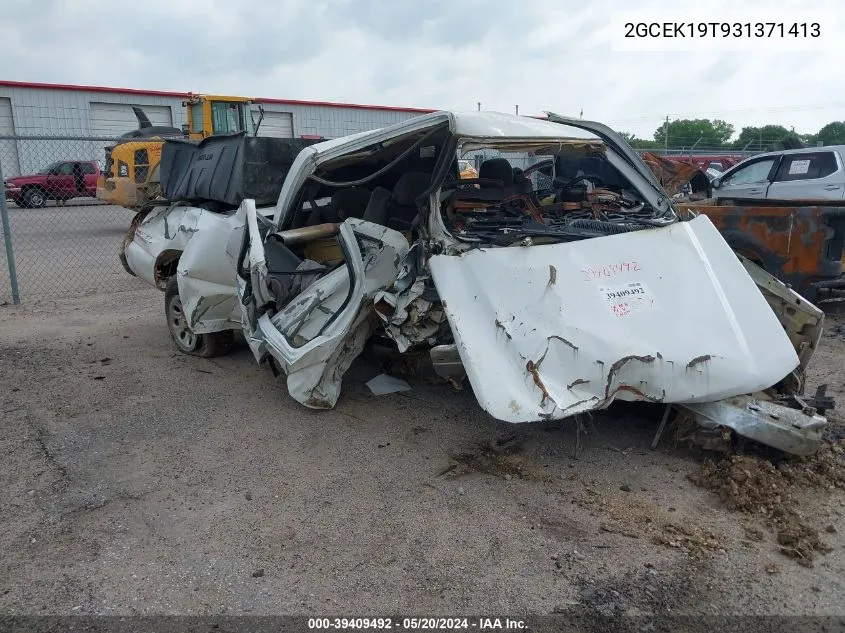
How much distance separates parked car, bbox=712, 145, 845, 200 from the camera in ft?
33.3

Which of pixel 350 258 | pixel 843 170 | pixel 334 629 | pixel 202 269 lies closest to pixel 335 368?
pixel 350 258

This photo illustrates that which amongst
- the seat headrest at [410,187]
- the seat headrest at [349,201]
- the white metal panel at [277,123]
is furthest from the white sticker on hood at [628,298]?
the white metal panel at [277,123]

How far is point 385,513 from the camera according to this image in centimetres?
345

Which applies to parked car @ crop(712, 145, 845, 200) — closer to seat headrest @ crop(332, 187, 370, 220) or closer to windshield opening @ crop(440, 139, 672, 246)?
windshield opening @ crop(440, 139, 672, 246)

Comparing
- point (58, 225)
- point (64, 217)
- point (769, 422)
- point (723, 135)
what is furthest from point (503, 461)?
point (723, 135)

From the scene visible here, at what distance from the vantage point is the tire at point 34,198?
1822 cm

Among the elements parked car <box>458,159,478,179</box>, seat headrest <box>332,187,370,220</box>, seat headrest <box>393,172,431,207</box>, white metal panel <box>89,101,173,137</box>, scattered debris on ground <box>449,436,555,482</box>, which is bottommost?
scattered debris on ground <box>449,436,555,482</box>

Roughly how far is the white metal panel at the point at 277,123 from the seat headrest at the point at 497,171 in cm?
2357

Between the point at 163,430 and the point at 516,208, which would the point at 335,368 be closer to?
the point at 163,430

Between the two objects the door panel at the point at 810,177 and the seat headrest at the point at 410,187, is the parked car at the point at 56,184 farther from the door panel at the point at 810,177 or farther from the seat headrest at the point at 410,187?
the door panel at the point at 810,177

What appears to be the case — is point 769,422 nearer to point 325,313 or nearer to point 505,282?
point 505,282

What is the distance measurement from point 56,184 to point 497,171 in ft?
54.3

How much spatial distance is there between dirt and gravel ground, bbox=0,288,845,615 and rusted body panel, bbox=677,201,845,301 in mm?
2056

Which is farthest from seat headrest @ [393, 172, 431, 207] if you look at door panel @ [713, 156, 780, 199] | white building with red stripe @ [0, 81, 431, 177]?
white building with red stripe @ [0, 81, 431, 177]
